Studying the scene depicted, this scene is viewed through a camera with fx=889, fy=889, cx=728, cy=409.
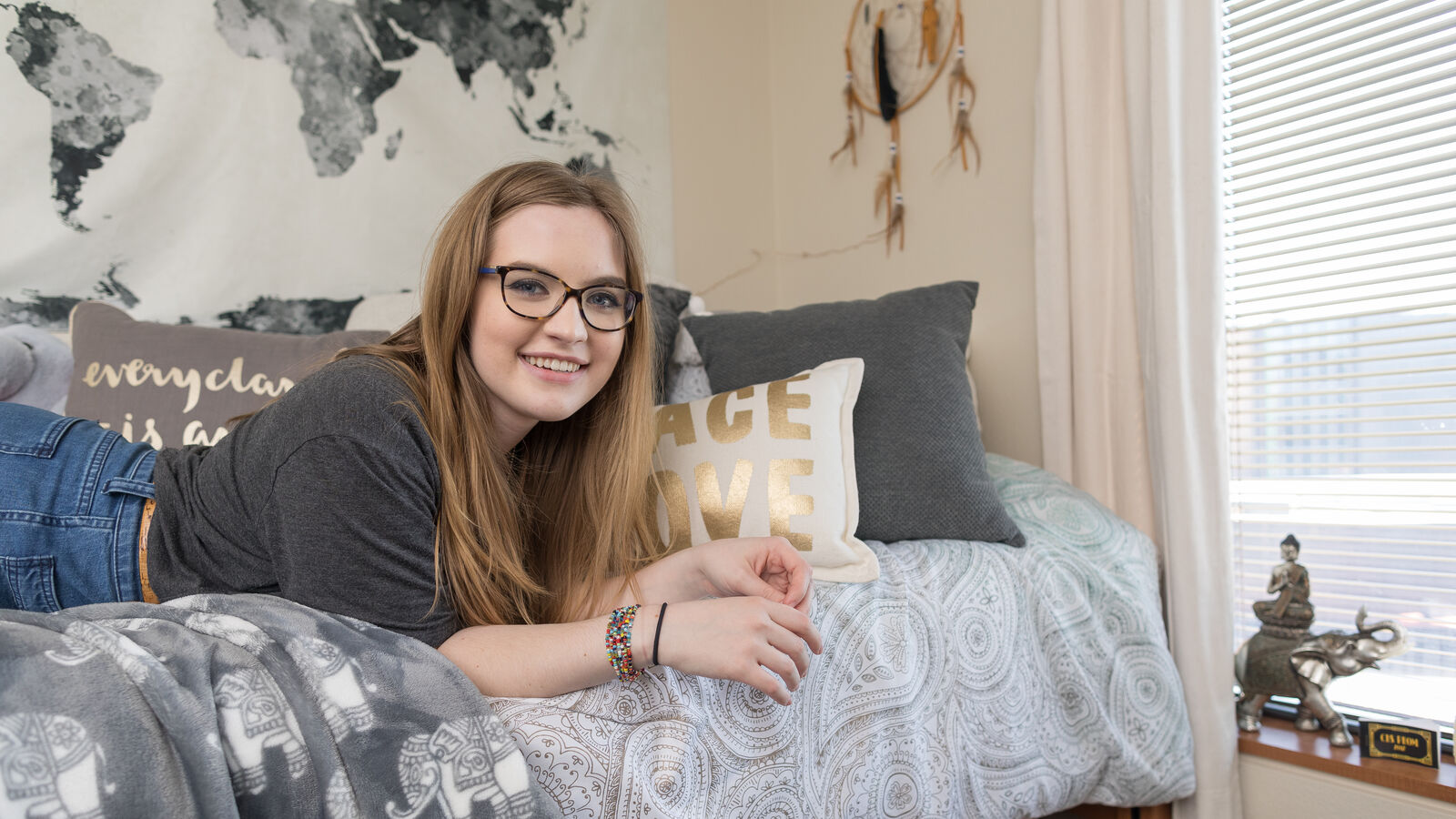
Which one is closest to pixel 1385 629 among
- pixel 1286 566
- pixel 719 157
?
pixel 1286 566

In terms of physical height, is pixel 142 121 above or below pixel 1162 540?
above

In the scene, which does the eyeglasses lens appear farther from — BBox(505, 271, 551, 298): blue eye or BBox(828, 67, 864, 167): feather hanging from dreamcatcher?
BBox(828, 67, 864, 167): feather hanging from dreamcatcher

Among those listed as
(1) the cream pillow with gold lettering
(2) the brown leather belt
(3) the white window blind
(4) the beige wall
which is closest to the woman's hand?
(1) the cream pillow with gold lettering

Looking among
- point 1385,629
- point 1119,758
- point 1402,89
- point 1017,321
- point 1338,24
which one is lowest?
point 1119,758

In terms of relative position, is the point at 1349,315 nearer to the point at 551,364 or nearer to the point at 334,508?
the point at 551,364

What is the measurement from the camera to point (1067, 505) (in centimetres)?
160

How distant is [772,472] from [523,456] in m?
0.37

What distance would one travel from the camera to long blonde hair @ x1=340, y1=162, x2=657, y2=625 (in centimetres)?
103

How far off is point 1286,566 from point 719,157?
189cm

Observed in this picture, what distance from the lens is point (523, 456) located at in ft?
4.31

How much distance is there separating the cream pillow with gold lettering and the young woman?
0.12m

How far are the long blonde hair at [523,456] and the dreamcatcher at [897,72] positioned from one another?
4.37ft

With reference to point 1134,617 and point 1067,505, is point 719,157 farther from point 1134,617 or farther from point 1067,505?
point 1134,617

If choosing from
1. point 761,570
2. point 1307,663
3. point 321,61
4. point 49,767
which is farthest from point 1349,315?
point 321,61
